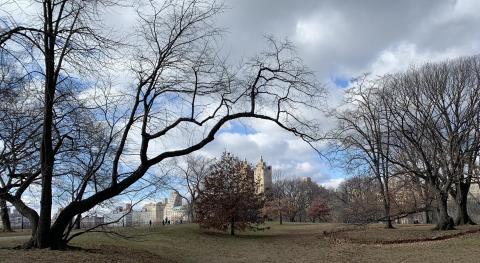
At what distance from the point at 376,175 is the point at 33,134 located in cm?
2777

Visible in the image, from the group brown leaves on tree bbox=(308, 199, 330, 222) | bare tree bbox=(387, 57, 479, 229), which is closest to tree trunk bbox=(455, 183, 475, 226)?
bare tree bbox=(387, 57, 479, 229)

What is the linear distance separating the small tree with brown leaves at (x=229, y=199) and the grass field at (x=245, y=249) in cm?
367

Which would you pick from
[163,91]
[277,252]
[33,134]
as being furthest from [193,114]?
[277,252]

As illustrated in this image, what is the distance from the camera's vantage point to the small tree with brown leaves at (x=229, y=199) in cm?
3956

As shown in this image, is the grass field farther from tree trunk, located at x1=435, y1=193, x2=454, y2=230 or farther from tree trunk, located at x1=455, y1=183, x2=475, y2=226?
tree trunk, located at x1=455, y1=183, x2=475, y2=226

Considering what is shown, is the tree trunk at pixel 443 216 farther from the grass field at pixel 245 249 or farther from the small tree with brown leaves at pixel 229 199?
the small tree with brown leaves at pixel 229 199

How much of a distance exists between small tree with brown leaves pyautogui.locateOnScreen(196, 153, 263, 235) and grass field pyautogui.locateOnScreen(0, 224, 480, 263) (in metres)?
3.67

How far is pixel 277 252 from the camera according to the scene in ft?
89.5

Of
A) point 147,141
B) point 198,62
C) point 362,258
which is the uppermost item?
point 198,62

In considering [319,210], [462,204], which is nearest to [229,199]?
[462,204]

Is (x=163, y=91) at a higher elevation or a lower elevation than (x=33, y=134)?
higher

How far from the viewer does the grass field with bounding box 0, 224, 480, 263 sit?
17.0 meters

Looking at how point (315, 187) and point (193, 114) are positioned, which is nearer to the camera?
point (193, 114)

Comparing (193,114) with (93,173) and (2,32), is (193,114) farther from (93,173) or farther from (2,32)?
(2,32)
